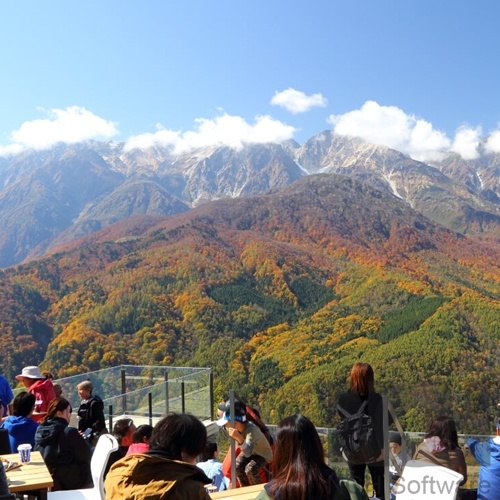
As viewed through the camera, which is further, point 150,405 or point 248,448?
point 150,405

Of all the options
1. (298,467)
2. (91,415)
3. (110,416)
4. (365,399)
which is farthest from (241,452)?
(110,416)

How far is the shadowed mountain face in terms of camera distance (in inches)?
3775

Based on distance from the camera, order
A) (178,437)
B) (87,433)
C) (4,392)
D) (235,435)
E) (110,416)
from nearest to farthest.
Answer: (178,437) → (235,435) → (4,392) → (87,433) → (110,416)

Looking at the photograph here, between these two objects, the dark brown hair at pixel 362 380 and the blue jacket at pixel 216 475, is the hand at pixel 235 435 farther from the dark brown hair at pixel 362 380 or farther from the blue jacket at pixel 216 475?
the dark brown hair at pixel 362 380

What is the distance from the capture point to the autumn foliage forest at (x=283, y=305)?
23.6 meters

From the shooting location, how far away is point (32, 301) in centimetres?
3556

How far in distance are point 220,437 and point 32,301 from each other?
28359mm

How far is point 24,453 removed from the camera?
3.87 metres

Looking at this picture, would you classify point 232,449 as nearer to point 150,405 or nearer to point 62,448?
point 62,448

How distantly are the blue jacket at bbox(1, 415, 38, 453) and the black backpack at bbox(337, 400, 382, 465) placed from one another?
244 cm

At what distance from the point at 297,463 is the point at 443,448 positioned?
1.95 metres

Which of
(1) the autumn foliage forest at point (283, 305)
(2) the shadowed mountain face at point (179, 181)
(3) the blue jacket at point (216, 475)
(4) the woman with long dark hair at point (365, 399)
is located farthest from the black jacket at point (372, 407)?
(2) the shadowed mountain face at point (179, 181)

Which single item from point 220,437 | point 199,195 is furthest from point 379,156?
point 220,437

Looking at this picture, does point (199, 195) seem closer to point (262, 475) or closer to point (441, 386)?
point (441, 386)
